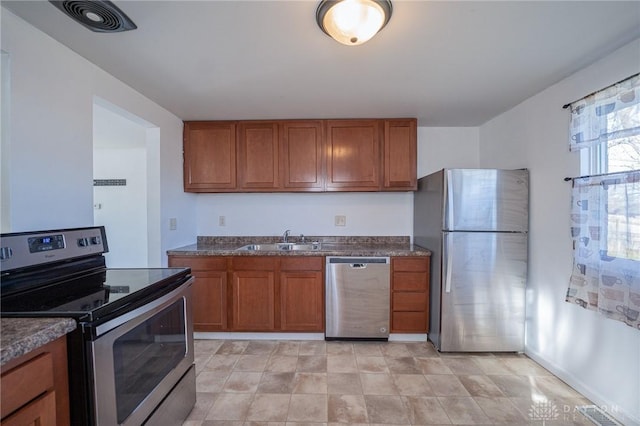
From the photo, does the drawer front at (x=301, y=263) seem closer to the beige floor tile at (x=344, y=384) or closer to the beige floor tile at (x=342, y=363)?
the beige floor tile at (x=342, y=363)

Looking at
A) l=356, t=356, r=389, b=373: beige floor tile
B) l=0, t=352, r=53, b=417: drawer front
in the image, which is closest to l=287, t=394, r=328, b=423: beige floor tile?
l=356, t=356, r=389, b=373: beige floor tile

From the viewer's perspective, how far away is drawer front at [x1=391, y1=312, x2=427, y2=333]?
2.52 metres

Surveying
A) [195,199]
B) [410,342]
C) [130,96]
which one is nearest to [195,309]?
[195,199]

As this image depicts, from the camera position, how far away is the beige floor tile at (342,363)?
208cm

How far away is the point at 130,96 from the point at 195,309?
1.91m

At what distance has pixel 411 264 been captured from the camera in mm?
2504

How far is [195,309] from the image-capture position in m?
2.55

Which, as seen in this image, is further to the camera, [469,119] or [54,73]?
[469,119]

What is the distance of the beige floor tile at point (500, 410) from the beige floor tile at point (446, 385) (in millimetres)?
109

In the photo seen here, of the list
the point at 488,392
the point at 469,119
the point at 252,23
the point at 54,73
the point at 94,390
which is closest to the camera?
the point at 94,390

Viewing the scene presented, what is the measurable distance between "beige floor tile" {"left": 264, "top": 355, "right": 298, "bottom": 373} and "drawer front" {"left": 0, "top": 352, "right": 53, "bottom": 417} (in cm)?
151

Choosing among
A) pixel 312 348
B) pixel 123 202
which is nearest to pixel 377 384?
pixel 312 348

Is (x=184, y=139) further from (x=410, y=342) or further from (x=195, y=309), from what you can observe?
(x=410, y=342)

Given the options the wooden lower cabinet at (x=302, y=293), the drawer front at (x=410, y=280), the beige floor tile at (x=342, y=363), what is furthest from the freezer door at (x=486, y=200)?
the beige floor tile at (x=342, y=363)
